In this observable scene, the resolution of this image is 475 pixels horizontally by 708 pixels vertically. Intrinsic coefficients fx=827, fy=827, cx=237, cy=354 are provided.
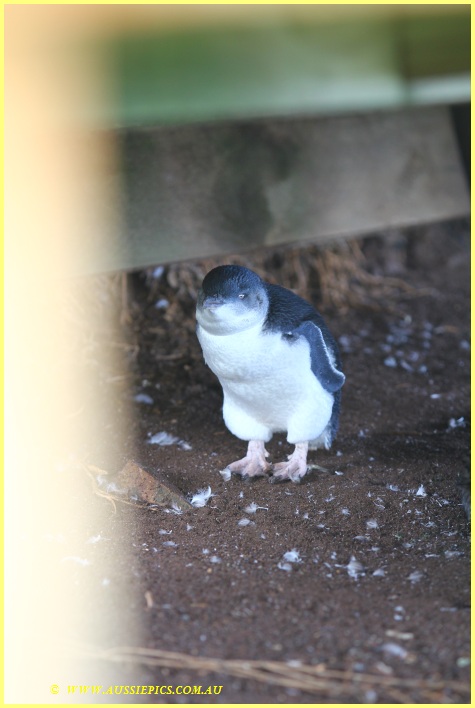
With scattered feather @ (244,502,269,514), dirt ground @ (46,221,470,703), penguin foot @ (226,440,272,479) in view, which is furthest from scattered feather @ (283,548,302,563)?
penguin foot @ (226,440,272,479)

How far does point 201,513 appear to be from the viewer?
10.6 feet

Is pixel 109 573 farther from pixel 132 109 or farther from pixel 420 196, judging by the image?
pixel 420 196

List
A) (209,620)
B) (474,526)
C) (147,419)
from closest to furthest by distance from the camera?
(209,620)
(474,526)
(147,419)

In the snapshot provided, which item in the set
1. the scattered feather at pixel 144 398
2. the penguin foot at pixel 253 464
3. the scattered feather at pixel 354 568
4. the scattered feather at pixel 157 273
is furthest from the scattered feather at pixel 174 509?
the scattered feather at pixel 157 273

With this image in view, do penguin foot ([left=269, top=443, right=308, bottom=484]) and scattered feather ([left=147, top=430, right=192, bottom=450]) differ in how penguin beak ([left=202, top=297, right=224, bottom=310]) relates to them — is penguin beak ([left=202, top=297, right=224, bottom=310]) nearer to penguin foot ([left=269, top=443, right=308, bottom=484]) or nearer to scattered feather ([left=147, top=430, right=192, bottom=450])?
penguin foot ([left=269, top=443, right=308, bottom=484])

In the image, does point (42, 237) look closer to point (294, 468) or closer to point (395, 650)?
point (294, 468)

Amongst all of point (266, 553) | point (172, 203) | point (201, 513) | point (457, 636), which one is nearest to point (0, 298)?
point (201, 513)

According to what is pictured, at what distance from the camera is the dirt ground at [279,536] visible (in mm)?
2260

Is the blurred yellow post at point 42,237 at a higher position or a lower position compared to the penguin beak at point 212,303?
higher

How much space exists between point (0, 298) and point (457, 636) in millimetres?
2034

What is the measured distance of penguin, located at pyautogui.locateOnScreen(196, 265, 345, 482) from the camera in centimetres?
318

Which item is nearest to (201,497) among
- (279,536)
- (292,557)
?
(279,536)

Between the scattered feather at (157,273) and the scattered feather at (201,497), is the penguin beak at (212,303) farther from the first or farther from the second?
the scattered feather at (157,273)

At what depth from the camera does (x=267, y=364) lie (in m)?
3.27
